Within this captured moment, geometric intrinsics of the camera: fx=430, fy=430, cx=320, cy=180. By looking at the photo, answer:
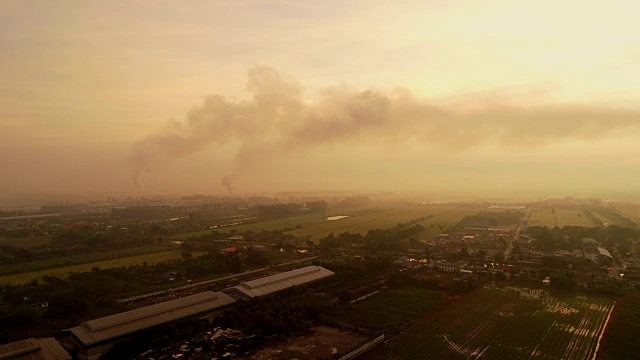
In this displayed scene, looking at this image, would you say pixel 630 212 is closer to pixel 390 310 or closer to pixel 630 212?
pixel 630 212

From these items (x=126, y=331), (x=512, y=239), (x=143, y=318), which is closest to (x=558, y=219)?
(x=512, y=239)

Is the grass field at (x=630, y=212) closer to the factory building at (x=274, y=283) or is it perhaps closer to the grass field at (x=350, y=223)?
the grass field at (x=350, y=223)

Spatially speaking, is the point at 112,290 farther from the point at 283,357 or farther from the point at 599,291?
the point at 599,291

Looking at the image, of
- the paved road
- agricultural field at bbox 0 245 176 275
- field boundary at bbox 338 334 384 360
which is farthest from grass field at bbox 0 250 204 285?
the paved road

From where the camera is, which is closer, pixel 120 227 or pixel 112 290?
pixel 112 290

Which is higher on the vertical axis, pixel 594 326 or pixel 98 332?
pixel 98 332

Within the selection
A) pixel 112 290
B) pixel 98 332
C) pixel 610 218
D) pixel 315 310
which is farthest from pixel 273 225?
pixel 610 218

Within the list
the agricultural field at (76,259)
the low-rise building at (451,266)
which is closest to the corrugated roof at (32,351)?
the agricultural field at (76,259)
